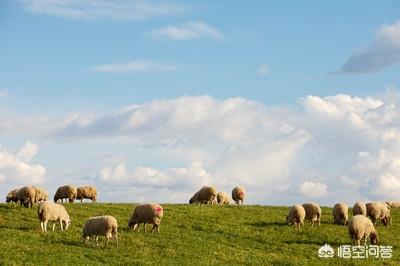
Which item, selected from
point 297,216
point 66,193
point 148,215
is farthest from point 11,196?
point 297,216

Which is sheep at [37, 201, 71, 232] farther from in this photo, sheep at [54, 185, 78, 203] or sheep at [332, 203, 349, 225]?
sheep at [332, 203, 349, 225]

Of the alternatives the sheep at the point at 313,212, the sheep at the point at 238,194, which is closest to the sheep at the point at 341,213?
the sheep at the point at 313,212

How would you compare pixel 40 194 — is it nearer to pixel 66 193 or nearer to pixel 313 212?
pixel 66 193

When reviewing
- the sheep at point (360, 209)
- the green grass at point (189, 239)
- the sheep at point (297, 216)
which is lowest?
the green grass at point (189, 239)

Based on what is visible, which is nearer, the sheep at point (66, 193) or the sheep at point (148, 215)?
the sheep at point (148, 215)

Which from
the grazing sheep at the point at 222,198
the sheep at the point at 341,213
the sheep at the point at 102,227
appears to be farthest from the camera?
the grazing sheep at the point at 222,198

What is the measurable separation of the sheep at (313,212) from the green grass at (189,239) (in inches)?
24.7

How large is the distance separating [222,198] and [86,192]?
1320 cm

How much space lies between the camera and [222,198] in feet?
194

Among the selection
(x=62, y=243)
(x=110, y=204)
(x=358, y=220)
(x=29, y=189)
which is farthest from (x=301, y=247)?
(x=29, y=189)

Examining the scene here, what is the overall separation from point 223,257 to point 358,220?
1090 cm

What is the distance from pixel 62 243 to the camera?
33.3 meters

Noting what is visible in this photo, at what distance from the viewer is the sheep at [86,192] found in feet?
188

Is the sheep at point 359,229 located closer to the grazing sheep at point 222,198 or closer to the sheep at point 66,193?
the grazing sheep at point 222,198
